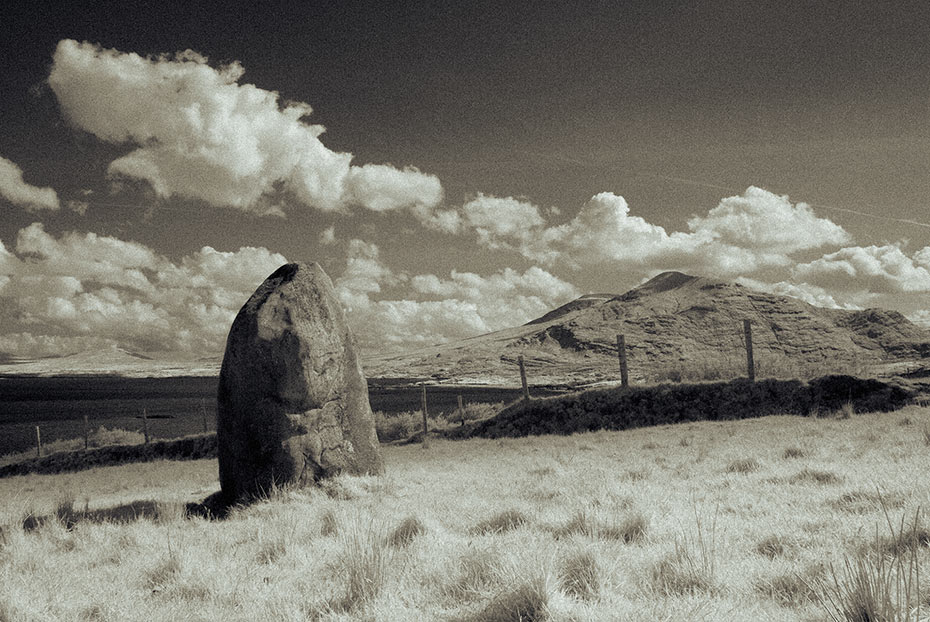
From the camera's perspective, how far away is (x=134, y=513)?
26.6 ft

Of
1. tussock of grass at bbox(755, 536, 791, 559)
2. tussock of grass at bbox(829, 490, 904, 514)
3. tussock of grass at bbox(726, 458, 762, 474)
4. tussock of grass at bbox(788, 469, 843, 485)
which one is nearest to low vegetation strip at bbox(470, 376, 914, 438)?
tussock of grass at bbox(726, 458, 762, 474)

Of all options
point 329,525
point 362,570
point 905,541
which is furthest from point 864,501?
point 329,525

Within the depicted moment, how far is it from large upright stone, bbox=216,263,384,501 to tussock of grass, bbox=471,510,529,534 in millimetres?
4183

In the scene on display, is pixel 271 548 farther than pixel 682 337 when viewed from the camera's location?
No

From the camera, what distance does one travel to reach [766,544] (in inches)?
163

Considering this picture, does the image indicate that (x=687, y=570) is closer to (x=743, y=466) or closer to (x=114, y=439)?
(x=743, y=466)

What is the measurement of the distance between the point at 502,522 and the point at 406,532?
950mm

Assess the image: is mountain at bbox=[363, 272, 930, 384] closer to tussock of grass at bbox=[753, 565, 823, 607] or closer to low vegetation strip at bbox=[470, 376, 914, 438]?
low vegetation strip at bbox=[470, 376, 914, 438]

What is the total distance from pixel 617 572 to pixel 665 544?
2.44ft

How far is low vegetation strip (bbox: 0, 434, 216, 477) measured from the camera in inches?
1067

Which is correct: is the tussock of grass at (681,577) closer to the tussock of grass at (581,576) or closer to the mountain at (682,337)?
the tussock of grass at (581,576)

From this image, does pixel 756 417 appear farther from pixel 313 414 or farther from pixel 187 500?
pixel 187 500

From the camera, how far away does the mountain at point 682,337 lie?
324ft

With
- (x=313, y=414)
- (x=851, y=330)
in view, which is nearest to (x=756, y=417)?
(x=313, y=414)
